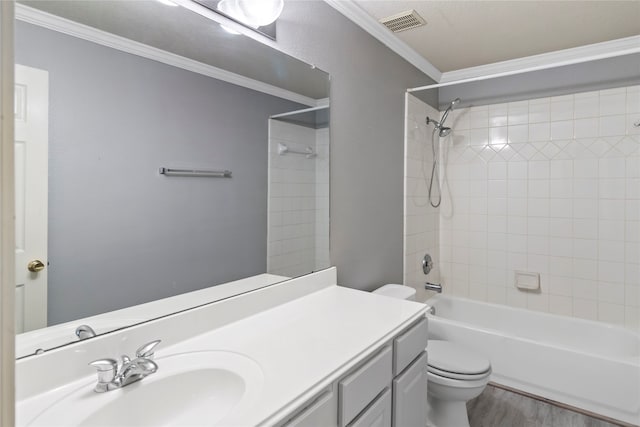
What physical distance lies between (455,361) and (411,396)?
0.56 m

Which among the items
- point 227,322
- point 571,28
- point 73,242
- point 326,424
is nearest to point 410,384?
point 326,424

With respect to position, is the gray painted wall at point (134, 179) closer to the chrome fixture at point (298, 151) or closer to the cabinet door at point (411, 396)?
the chrome fixture at point (298, 151)

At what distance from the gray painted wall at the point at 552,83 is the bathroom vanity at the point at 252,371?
2.20m

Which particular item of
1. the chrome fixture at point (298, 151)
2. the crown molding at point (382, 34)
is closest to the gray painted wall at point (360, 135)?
the crown molding at point (382, 34)

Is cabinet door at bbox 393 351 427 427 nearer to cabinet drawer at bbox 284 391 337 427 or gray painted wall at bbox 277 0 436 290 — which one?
cabinet drawer at bbox 284 391 337 427

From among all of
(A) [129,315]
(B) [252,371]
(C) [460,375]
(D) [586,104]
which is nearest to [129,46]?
(A) [129,315]

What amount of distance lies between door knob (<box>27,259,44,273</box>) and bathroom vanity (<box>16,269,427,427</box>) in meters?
0.21

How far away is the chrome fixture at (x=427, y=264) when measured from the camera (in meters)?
2.84

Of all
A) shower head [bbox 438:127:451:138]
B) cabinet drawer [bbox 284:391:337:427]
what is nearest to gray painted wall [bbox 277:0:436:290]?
shower head [bbox 438:127:451:138]

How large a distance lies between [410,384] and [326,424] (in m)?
0.59

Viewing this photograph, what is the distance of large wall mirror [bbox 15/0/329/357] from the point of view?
87 cm

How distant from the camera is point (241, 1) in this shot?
4.40ft

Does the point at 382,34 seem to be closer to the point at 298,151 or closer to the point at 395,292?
the point at 298,151

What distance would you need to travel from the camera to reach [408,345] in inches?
53.6
